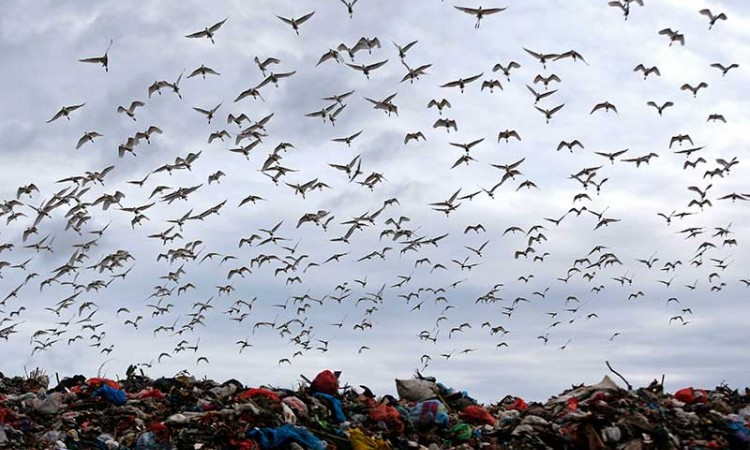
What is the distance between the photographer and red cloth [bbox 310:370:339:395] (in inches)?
390

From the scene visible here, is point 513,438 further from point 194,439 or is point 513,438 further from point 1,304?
point 1,304

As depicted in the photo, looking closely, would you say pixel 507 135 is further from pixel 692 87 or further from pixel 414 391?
pixel 414 391

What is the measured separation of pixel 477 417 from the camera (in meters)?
9.73

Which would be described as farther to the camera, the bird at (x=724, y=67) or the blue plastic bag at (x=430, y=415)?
the bird at (x=724, y=67)

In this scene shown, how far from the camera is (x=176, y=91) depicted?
77.0 feet

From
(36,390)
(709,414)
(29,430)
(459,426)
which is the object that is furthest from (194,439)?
(709,414)

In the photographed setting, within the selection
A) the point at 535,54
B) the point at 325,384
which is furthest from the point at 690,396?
the point at 535,54

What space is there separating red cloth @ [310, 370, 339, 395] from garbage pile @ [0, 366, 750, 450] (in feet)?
0.04

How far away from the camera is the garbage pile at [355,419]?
8.03 meters

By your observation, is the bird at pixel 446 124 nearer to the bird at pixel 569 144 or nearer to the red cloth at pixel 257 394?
the bird at pixel 569 144

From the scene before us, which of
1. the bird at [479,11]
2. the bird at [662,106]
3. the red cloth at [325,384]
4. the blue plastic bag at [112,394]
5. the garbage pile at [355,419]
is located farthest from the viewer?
the bird at [662,106]

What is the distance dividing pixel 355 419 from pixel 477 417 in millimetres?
1653

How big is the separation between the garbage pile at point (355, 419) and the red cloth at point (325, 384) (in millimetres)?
14

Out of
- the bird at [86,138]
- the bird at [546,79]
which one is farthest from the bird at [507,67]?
the bird at [86,138]
